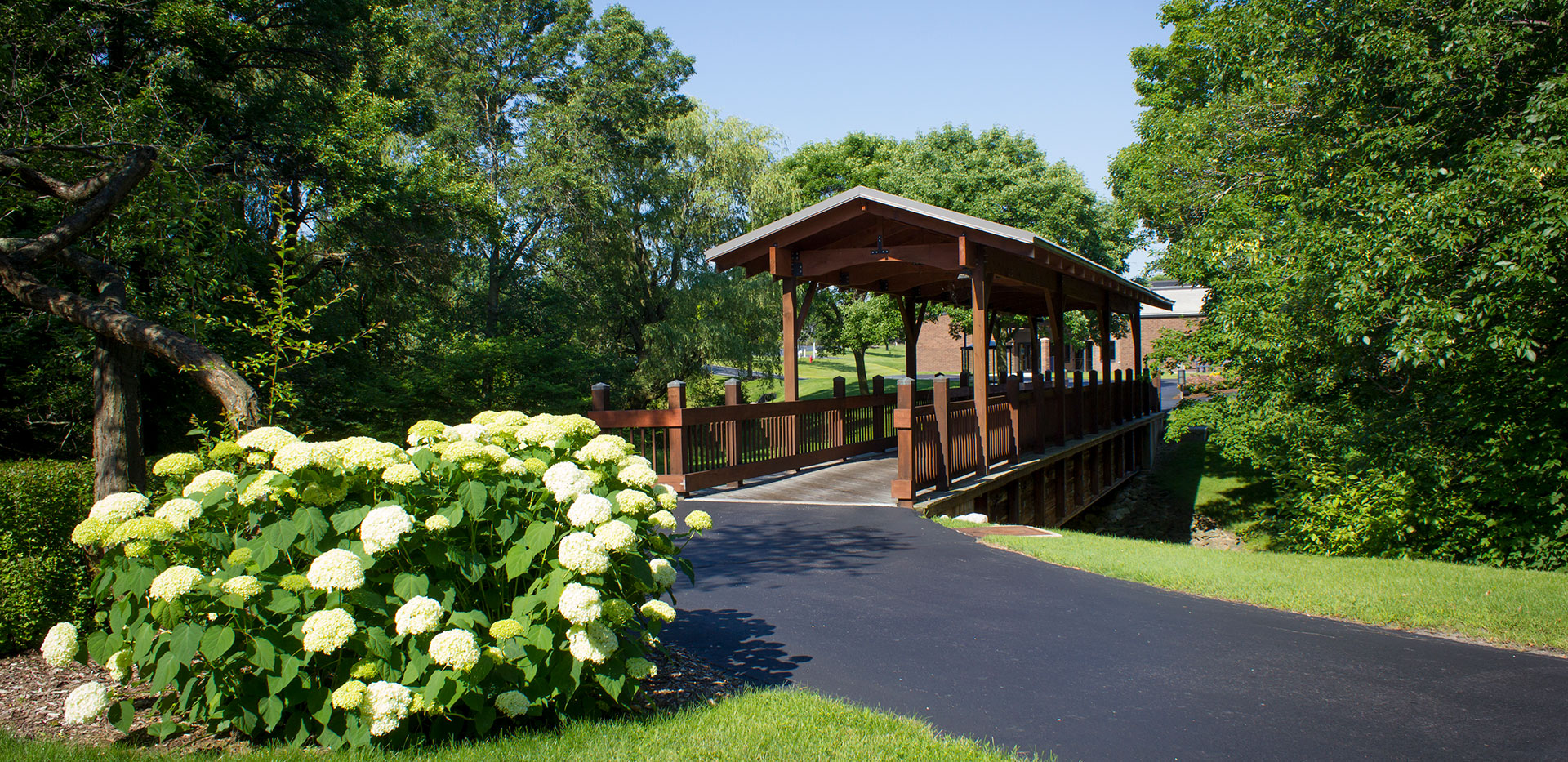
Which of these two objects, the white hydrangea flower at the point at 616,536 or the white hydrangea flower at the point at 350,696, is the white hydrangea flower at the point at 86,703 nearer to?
the white hydrangea flower at the point at 350,696

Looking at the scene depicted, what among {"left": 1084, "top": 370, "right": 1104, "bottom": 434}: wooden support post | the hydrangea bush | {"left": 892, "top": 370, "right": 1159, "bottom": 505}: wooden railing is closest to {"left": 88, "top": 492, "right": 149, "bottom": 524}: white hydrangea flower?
the hydrangea bush

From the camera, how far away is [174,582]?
126 inches

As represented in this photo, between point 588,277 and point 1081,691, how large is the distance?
80.2ft

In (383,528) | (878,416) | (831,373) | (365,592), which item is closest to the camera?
(383,528)

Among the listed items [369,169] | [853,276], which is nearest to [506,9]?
[369,169]

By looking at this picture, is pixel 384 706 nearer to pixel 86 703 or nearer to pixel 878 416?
pixel 86 703

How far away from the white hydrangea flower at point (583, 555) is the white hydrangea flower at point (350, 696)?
0.85 meters

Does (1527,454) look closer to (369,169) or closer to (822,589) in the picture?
(822,589)

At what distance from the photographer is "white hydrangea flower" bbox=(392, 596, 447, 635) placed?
10.7 ft

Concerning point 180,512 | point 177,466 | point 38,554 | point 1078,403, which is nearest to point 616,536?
point 180,512

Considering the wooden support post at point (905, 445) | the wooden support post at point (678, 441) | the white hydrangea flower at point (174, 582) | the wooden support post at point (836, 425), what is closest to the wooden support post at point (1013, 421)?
the wooden support post at point (836, 425)

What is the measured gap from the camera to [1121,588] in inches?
270

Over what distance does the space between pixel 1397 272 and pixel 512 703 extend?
30.6 ft

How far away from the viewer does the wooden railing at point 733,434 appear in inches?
418
